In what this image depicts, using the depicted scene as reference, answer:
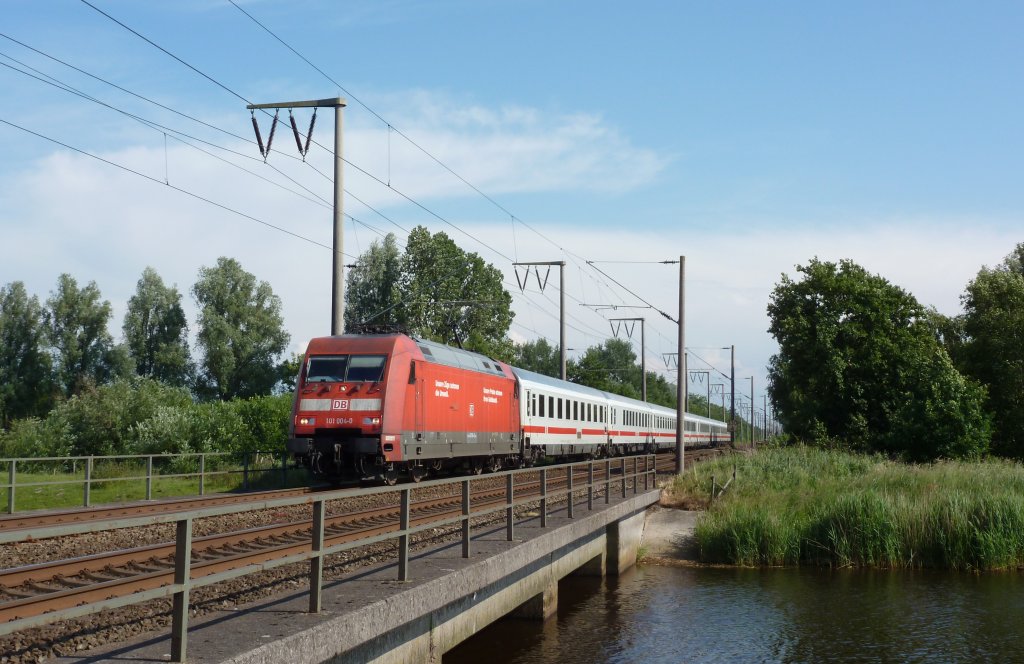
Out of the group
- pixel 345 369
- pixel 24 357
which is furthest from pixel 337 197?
pixel 24 357

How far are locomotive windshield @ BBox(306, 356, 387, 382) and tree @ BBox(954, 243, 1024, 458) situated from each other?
36.7 metres

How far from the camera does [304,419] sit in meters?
21.9

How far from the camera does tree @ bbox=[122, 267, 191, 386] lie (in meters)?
78.4

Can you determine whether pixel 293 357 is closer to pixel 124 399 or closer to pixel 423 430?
pixel 124 399

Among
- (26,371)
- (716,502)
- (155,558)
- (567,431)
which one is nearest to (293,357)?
(26,371)

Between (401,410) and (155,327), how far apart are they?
206 ft

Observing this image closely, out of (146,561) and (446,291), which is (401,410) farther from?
(446,291)

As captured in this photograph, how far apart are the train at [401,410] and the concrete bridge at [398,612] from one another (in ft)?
20.1

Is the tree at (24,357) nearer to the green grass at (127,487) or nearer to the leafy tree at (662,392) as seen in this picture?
the green grass at (127,487)

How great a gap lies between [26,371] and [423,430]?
57.9 m

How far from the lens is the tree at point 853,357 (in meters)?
44.1

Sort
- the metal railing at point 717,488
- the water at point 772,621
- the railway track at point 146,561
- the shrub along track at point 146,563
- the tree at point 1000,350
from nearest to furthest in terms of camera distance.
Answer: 1. the shrub along track at point 146,563
2. the railway track at point 146,561
3. the water at point 772,621
4. the metal railing at point 717,488
5. the tree at point 1000,350

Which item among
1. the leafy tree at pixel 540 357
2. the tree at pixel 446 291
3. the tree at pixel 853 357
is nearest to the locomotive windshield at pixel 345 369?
the tree at pixel 853 357

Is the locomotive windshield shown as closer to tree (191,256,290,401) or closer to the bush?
the bush
